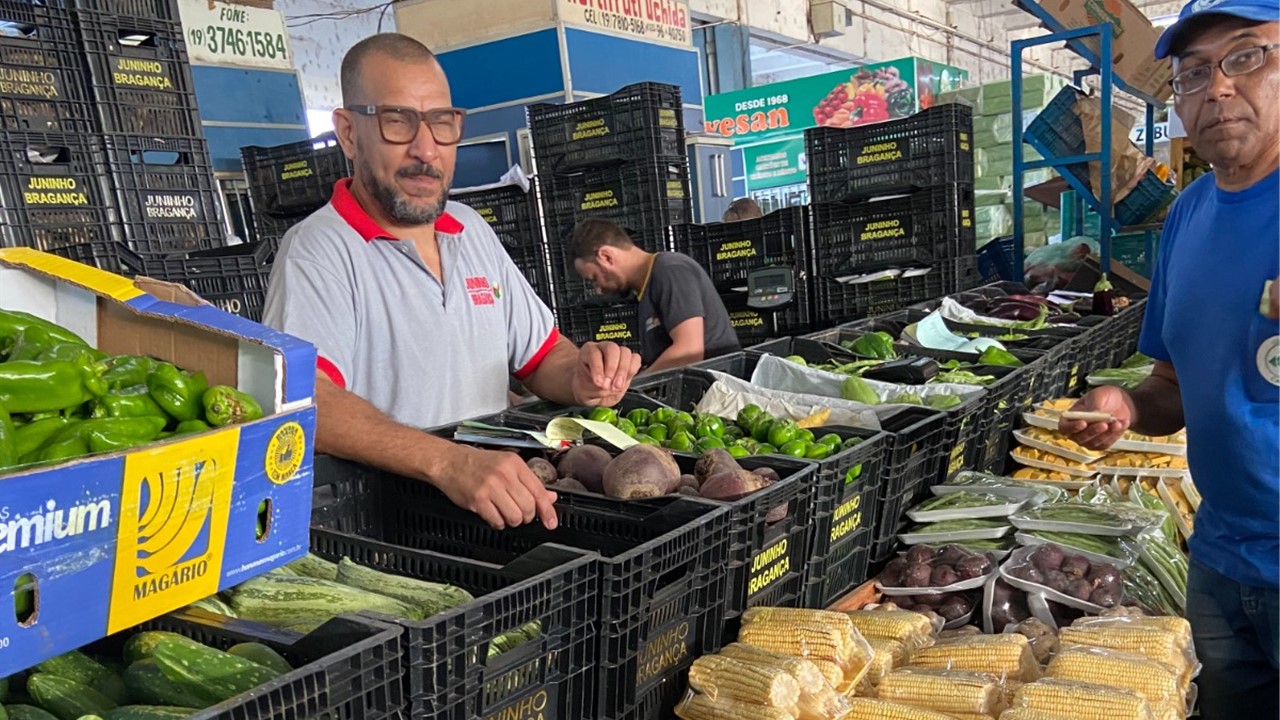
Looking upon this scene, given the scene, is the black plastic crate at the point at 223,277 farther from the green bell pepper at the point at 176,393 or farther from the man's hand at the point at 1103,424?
the man's hand at the point at 1103,424

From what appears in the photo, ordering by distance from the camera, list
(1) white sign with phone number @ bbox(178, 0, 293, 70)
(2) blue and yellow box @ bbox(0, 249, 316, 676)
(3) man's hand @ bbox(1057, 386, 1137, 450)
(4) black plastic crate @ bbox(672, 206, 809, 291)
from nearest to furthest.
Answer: (2) blue and yellow box @ bbox(0, 249, 316, 676) < (3) man's hand @ bbox(1057, 386, 1137, 450) < (4) black plastic crate @ bbox(672, 206, 809, 291) < (1) white sign with phone number @ bbox(178, 0, 293, 70)

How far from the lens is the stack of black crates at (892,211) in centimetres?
545

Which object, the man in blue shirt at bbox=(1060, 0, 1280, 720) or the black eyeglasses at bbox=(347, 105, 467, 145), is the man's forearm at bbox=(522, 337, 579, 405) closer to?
the black eyeglasses at bbox=(347, 105, 467, 145)

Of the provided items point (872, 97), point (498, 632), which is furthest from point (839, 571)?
point (872, 97)

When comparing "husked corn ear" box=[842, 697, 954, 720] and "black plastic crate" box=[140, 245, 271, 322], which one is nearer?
"husked corn ear" box=[842, 697, 954, 720]

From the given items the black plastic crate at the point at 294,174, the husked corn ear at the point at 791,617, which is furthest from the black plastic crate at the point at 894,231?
the husked corn ear at the point at 791,617

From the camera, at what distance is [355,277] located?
2.42 metres

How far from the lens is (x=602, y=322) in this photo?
637cm

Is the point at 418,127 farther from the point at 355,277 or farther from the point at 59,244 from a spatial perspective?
the point at 59,244

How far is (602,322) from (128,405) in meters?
5.16

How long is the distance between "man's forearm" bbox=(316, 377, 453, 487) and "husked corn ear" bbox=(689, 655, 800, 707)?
65cm

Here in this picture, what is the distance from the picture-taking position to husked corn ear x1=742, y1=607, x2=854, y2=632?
184cm

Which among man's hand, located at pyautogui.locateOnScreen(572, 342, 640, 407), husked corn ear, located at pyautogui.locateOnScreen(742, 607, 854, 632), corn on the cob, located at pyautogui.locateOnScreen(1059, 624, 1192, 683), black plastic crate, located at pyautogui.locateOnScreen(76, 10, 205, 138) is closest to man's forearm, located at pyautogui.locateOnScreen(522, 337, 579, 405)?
man's hand, located at pyautogui.locateOnScreen(572, 342, 640, 407)

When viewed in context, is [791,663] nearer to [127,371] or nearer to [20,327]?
[127,371]
